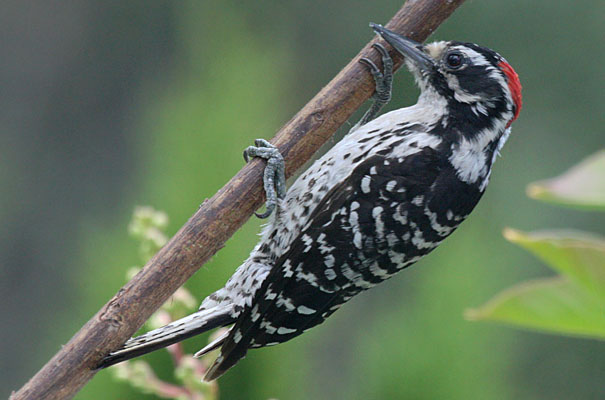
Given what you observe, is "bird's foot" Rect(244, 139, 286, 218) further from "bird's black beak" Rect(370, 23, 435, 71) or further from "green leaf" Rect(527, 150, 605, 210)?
"green leaf" Rect(527, 150, 605, 210)

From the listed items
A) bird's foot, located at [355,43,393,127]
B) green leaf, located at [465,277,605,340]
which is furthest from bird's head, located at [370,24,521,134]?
green leaf, located at [465,277,605,340]

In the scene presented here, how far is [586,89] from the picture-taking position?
5.91 m

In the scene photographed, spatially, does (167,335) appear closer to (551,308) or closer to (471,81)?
(471,81)

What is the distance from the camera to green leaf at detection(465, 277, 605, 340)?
766 mm

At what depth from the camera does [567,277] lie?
737 millimetres

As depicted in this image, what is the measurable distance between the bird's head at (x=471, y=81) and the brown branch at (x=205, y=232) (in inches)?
7.9

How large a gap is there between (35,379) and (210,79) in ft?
6.30

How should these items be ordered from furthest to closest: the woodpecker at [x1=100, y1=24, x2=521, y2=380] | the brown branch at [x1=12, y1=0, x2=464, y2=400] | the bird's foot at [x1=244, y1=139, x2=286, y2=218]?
the woodpecker at [x1=100, y1=24, x2=521, y2=380]
the bird's foot at [x1=244, y1=139, x2=286, y2=218]
the brown branch at [x1=12, y1=0, x2=464, y2=400]

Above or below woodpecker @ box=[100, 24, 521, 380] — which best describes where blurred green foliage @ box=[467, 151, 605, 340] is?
below

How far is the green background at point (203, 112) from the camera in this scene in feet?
11.1

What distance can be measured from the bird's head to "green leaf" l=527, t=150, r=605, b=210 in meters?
1.56

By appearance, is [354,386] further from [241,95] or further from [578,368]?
[578,368]

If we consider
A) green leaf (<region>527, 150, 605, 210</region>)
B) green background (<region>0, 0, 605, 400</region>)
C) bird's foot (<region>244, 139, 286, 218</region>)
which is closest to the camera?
green leaf (<region>527, 150, 605, 210</region>)

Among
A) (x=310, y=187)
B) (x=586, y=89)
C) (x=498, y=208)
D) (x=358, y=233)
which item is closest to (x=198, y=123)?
(x=310, y=187)
